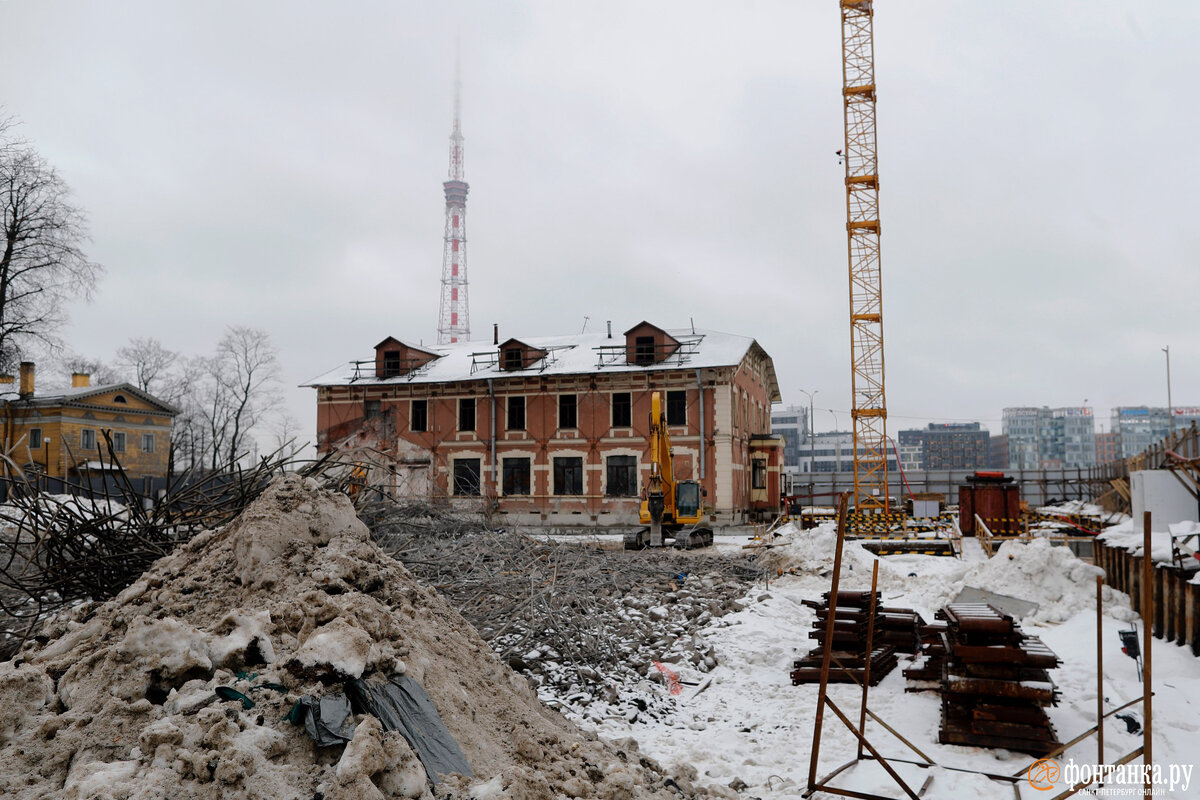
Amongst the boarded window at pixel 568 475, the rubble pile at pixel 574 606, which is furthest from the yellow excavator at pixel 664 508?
the boarded window at pixel 568 475

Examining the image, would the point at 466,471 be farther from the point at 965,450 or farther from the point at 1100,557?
the point at 965,450

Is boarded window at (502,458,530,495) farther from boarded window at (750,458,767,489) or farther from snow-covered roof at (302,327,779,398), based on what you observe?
boarded window at (750,458,767,489)

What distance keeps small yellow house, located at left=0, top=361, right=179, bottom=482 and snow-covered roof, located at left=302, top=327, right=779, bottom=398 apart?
10.8m

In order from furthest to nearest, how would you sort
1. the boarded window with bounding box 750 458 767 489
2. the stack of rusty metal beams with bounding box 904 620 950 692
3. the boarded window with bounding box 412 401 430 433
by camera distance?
1. the boarded window with bounding box 750 458 767 489
2. the boarded window with bounding box 412 401 430 433
3. the stack of rusty metal beams with bounding box 904 620 950 692

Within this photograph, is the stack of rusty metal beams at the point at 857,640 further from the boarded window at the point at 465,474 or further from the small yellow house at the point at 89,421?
the small yellow house at the point at 89,421

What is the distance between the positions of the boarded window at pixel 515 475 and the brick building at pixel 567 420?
Answer: 6 cm

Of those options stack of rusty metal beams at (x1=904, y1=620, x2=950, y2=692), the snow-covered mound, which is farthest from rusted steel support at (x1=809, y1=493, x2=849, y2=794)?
the snow-covered mound

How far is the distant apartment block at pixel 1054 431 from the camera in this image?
472 ft

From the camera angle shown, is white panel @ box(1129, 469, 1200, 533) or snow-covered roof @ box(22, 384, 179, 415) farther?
snow-covered roof @ box(22, 384, 179, 415)

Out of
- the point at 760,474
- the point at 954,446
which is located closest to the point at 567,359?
the point at 760,474

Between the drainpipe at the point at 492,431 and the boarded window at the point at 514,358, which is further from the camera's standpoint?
the boarded window at the point at 514,358

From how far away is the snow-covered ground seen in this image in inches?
255

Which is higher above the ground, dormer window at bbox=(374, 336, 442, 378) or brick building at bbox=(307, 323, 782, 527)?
dormer window at bbox=(374, 336, 442, 378)

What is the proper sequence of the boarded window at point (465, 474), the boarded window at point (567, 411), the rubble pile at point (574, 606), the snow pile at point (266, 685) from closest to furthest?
the snow pile at point (266, 685) < the rubble pile at point (574, 606) < the boarded window at point (567, 411) < the boarded window at point (465, 474)
